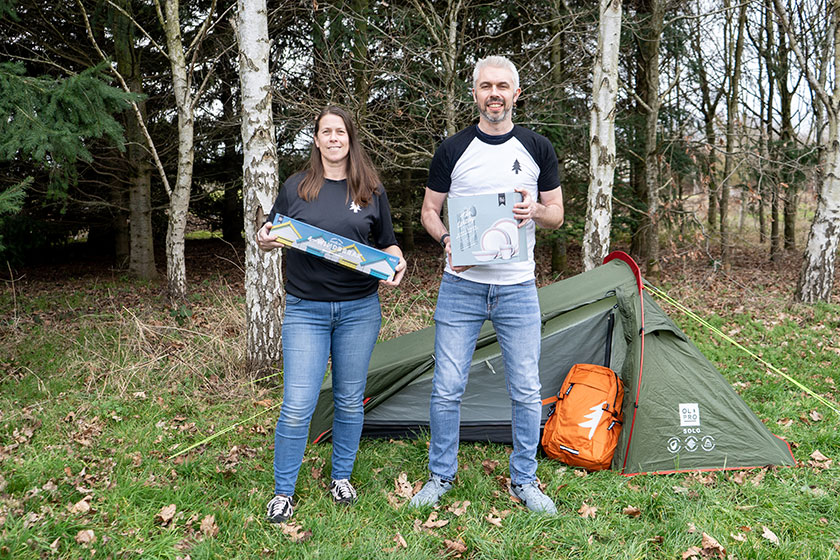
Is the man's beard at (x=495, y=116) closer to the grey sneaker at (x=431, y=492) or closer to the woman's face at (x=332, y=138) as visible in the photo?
the woman's face at (x=332, y=138)

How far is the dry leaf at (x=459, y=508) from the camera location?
2.61 metres

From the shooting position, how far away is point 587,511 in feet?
8.67

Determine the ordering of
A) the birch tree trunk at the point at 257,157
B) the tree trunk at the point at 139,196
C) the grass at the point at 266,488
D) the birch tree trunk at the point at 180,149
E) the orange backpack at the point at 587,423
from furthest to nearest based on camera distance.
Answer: the tree trunk at the point at 139,196
the birch tree trunk at the point at 180,149
the birch tree trunk at the point at 257,157
the orange backpack at the point at 587,423
the grass at the point at 266,488

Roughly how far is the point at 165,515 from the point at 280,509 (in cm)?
50

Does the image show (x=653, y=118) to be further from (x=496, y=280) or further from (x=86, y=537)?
(x=86, y=537)

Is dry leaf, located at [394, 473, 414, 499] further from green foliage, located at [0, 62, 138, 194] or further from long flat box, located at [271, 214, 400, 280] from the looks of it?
green foliage, located at [0, 62, 138, 194]

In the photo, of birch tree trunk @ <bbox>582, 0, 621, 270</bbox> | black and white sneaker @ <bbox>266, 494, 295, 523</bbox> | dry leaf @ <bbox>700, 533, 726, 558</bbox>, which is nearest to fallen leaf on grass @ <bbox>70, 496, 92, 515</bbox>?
black and white sneaker @ <bbox>266, 494, 295, 523</bbox>

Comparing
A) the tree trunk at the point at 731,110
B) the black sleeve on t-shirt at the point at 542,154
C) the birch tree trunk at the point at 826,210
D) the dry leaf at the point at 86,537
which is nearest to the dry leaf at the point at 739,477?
the black sleeve on t-shirt at the point at 542,154

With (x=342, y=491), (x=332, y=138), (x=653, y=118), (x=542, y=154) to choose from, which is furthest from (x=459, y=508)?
(x=653, y=118)

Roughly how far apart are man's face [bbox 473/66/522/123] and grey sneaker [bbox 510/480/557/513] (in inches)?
65.9

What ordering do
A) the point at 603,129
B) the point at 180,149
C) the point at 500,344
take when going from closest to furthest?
the point at 500,344 → the point at 603,129 → the point at 180,149

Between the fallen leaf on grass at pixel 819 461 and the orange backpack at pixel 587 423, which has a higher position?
the orange backpack at pixel 587 423

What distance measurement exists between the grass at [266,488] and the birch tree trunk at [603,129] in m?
1.80

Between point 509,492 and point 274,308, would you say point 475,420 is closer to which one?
point 509,492
